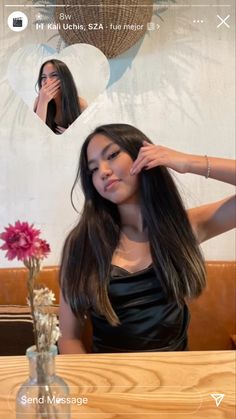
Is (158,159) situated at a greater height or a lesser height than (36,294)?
greater

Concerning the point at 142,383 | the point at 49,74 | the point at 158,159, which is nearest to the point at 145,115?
the point at 158,159

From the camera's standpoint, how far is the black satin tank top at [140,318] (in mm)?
747

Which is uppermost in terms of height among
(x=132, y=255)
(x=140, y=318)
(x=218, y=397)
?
(x=132, y=255)

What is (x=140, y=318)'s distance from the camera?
75 cm

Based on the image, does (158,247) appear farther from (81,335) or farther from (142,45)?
(142,45)

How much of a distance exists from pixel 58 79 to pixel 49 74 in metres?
0.02

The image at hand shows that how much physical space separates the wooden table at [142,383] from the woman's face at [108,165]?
30 cm

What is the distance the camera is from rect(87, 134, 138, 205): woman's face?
2.35 feet

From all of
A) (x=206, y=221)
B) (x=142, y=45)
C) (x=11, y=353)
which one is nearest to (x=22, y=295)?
(x=11, y=353)

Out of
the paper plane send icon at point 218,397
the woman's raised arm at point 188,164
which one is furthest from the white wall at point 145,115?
the paper plane send icon at point 218,397

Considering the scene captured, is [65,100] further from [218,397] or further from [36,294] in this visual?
[218,397]

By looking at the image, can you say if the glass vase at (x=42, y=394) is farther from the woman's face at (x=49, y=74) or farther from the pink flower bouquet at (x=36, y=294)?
the woman's face at (x=49, y=74)

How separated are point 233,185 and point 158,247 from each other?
17cm

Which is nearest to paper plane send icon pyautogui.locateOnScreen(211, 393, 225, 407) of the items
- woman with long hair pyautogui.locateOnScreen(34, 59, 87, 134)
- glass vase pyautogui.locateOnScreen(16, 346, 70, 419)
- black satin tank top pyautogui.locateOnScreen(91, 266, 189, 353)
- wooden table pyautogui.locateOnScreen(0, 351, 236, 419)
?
wooden table pyautogui.locateOnScreen(0, 351, 236, 419)
